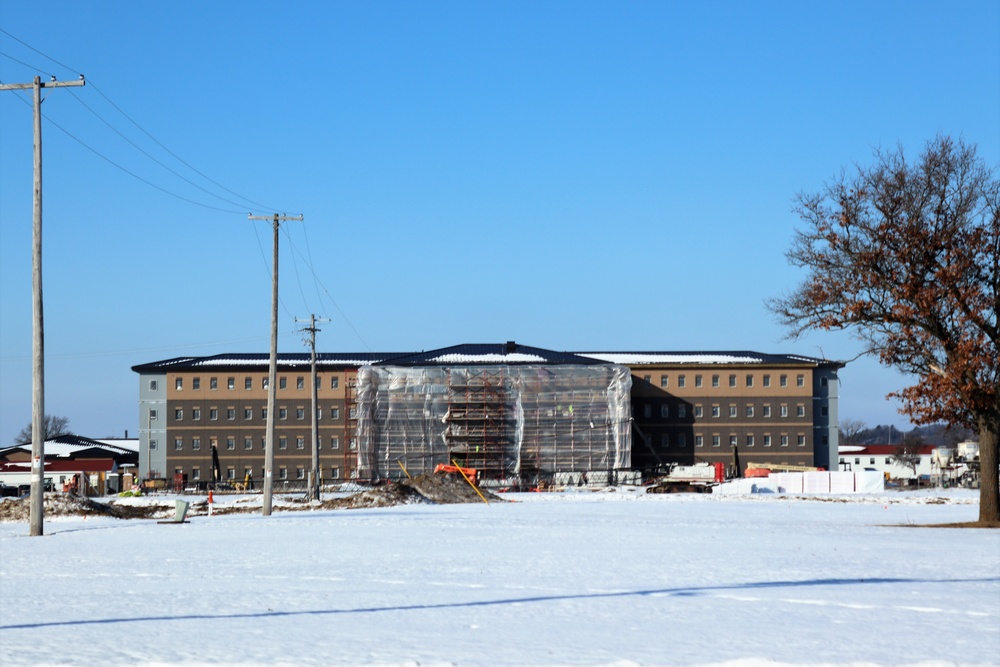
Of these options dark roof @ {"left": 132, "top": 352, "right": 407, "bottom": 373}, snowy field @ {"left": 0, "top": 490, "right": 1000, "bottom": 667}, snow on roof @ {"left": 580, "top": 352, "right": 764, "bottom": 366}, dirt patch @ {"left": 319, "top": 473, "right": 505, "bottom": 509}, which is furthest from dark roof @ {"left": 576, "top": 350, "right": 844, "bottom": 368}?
snowy field @ {"left": 0, "top": 490, "right": 1000, "bottom": 667}

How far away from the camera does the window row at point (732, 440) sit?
412ft

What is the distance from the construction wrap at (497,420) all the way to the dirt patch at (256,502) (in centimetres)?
4672

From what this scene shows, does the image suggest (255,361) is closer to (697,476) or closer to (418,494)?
(697,476)

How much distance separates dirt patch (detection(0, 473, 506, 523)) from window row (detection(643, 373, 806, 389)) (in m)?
64.3

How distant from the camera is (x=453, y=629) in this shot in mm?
12922

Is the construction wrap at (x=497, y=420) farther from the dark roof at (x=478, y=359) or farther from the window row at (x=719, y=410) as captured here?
the window row at (x=719, y=410)

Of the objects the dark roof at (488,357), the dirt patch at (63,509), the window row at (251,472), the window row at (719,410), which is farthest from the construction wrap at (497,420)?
the dirt patch at (63,509)

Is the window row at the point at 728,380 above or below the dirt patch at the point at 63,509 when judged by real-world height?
above

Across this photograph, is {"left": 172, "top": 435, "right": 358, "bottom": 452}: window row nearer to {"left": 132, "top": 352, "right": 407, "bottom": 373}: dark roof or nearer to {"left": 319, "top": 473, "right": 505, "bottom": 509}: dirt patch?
{"left": 132, "top": 352, "right": 407, "bottom": 373}: dark roof

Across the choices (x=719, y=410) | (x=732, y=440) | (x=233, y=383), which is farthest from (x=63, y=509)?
(x=719, y=410)

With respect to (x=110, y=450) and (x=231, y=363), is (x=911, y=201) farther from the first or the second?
(x=110, y=450)

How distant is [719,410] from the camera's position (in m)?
127

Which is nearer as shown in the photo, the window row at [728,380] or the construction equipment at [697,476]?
the construction equipment at [697,476]

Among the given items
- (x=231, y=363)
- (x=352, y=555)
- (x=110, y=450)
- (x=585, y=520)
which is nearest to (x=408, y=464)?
(x=231, y=363)
